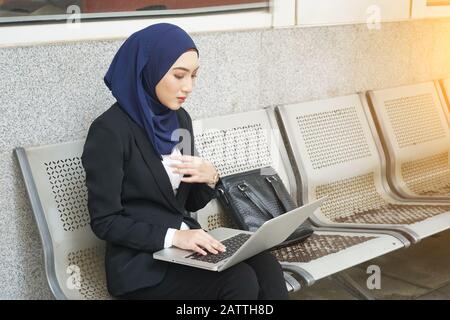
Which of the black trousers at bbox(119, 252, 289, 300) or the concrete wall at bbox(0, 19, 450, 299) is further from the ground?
the concrete wall at bbox(0, 19, 450, 299)

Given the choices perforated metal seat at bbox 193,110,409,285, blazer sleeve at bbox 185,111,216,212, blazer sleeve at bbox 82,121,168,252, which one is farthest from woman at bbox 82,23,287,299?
perforated metal seat at bbox 193,110,409,285

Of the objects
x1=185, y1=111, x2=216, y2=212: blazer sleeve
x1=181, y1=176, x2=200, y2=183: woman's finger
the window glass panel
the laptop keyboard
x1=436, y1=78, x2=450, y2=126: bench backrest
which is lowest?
the laptop keyboard

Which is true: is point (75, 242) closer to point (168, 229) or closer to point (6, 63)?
point (168, 229)

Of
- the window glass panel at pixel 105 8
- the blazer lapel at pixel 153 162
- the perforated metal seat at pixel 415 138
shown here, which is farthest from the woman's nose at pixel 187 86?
the perforated metal seat at pixel 415 138

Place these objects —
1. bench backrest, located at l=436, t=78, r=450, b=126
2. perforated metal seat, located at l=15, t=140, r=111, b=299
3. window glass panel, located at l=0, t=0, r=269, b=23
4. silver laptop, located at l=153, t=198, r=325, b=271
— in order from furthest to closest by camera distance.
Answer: bench backrest, located at l=436, t=78, r=450, b=126 → window glass panel, located at l=0, t=0, r=269, b=23 → perforated metal seat, located at l=15, t=140, r=111, b=299 → silver laptop, located at l=153, t=198, r=325, b=271

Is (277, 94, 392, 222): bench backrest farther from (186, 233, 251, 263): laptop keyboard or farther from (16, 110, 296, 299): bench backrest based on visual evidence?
(16, 110, 296, 299): bench backrest

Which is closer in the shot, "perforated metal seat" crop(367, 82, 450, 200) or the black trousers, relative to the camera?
the black trousers

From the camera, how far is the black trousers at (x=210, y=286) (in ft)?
8.53

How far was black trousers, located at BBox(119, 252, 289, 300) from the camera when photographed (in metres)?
2.60

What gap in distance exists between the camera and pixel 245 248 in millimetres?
2504

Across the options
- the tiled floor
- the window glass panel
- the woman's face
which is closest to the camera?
the woman's face

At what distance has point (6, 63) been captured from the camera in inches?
114

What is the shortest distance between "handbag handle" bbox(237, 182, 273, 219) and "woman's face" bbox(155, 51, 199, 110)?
755 millimetres
